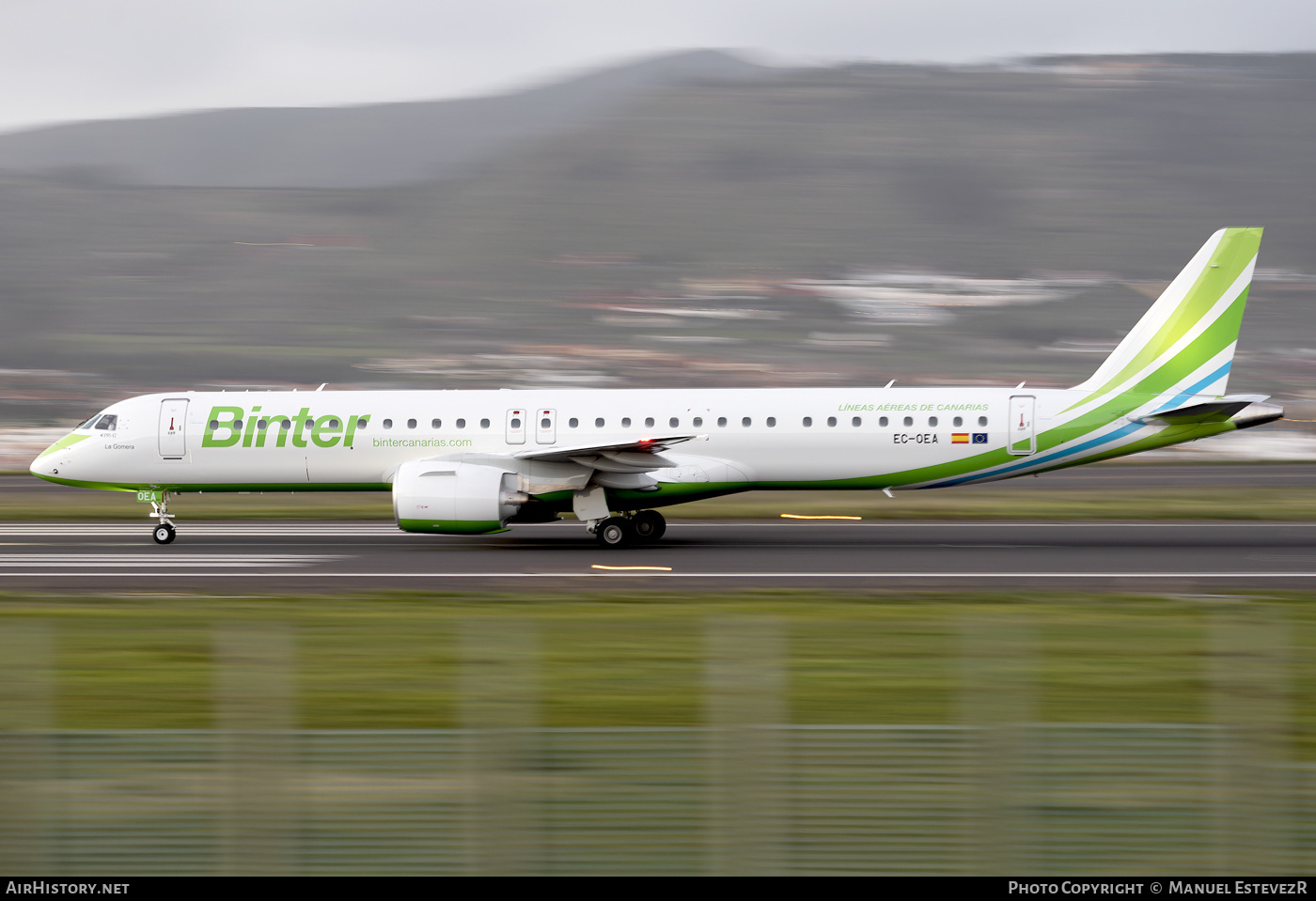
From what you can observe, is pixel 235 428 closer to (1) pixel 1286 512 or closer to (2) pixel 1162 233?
(1) pixel 1286 512

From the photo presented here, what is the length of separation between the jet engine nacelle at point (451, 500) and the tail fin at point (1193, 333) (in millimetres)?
11544

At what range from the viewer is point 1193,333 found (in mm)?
24547

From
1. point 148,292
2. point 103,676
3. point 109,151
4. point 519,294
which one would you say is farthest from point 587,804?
point 109,151

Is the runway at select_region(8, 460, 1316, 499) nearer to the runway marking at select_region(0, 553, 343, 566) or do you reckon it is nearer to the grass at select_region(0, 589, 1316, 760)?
the runway marking at select_region(0, 553, 343, 566)

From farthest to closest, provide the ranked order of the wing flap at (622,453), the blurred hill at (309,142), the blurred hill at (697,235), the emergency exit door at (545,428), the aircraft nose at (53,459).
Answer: the blurred hill at (309,142), the blurred hill at (697,235), the aircraft nose at (53,459), the emergency exit door at (545,428), the wing flap at (622,453)

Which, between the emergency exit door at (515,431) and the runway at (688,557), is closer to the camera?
the runway at (688,557)

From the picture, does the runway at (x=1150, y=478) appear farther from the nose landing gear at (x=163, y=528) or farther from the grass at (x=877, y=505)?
the nose landing gear at (x=163, y=528)

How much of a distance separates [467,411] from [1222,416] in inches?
571

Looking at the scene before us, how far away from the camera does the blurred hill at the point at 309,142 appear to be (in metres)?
170

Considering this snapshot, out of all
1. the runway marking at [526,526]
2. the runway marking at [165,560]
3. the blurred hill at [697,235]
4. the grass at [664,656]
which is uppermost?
the blurred hill at [697,235]

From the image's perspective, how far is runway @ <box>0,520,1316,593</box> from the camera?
1839 centimetres

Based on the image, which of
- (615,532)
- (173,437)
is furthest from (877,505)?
(173,437)

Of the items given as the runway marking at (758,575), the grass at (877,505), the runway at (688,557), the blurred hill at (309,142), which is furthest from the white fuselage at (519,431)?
the blurred hill at (309,142)

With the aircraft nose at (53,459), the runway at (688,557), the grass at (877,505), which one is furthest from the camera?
the grass at (877,505)
